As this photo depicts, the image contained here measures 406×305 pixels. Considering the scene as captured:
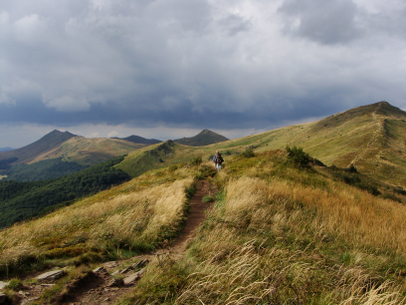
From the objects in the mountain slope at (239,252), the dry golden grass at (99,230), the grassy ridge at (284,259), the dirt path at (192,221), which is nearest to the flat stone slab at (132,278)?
the mountain slope at (239,252)

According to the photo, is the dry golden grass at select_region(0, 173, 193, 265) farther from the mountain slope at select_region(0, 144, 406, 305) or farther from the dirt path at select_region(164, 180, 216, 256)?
the dirt path at select_region(164, 180, 216, 256)

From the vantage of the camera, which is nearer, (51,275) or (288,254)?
(51,275)

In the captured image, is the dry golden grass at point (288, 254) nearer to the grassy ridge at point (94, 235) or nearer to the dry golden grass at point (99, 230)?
the grassy ridge at point (94, 235)

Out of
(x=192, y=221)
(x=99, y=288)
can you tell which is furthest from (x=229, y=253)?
(x=192, y=221)

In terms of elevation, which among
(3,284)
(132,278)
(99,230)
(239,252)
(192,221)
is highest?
(239,252)

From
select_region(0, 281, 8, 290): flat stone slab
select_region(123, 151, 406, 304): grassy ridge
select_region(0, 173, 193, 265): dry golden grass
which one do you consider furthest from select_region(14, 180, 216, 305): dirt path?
select_region(0, 173, 193, 265): dry golden grass

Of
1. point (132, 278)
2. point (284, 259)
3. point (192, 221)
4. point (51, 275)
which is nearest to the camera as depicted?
point (284, 259)

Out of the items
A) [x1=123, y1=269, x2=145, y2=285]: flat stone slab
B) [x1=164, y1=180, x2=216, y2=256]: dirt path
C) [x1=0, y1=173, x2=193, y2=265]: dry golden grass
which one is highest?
[x1=0, y1=173, x2=193, y2=265]: dry golden grass

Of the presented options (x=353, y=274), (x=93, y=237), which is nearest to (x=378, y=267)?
(x=353, y=274)

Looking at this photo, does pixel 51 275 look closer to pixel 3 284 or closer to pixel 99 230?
pixel 3 284

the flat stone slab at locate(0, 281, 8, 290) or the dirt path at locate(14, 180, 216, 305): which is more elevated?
the flat stone slab at locate(0, 281, 8, 290)

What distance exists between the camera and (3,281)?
489cm

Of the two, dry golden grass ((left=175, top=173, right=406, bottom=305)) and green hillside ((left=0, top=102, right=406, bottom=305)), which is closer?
dry golden grass ((left=175, top=173, right=406, bottom=305))

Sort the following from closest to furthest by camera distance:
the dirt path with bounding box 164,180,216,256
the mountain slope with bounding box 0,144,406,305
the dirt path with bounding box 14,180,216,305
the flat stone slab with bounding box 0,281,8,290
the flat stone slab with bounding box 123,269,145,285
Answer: the mountain slope with bounding box 0,144,406,305
the dirt path with bounding box 14,180,216,305
the flat stone slab with bounding box 0,281,8,290
the flat stone slab with bounding box 123,269,145,285
the dirt path with bounding box 164,180,216,256
